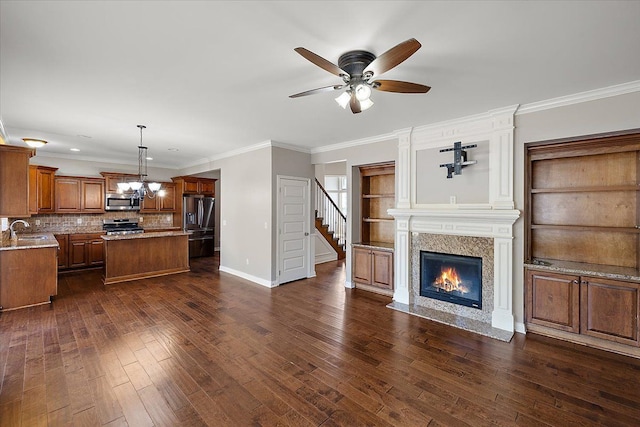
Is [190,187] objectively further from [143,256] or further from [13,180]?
[13,180]

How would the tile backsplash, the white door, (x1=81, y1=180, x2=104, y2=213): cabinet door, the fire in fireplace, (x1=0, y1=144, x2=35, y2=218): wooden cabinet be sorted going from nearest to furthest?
the fire in fireplace, (x1=0, y1=144, x2=35, y2=218): wooden cabinet, the white door, the tile backsplash, (x1=81, y1=180, x2=104, y2=213): cabinet door

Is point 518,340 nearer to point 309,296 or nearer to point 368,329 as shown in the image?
point 368,329

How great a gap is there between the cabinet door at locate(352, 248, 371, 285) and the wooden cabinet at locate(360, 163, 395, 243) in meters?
0.35

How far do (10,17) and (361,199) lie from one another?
4741mm

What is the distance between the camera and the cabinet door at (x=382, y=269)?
193 inches

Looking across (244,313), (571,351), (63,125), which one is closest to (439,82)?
(571,351)

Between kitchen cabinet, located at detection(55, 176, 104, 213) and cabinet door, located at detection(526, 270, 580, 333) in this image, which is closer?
cabinet door, located at detection(526, 270, 580, 333)

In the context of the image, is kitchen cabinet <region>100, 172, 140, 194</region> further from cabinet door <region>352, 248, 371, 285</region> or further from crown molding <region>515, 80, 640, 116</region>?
crown molding <region>515, 80, 640, 116</region>

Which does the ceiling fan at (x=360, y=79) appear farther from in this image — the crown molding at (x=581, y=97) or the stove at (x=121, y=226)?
the stove at (x=121, y=226)

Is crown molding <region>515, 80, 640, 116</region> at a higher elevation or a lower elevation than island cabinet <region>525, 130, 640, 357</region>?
higher

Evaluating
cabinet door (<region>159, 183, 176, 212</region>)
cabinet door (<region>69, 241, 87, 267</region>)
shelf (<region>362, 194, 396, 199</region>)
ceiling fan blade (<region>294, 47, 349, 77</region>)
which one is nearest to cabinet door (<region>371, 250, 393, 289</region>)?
shelf (<region>362, 194, 396, 199</region>)

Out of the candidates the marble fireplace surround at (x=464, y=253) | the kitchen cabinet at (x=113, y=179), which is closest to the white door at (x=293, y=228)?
the marble fireplace surround at (x=464, y=253)

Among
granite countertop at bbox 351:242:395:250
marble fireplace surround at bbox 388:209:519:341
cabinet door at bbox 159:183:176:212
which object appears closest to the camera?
marble fireplace surround at bbox 388:209:519:341

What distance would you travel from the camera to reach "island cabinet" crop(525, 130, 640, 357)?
9.89 feet
